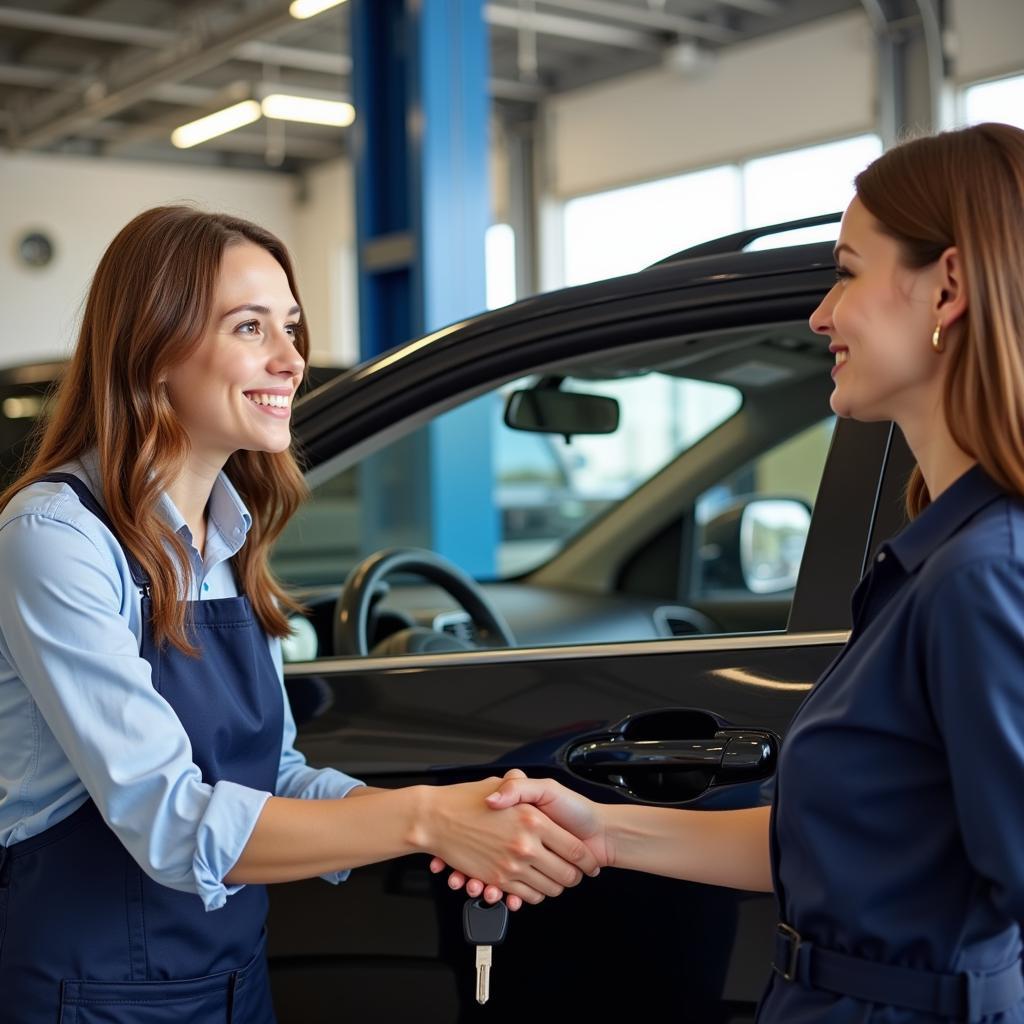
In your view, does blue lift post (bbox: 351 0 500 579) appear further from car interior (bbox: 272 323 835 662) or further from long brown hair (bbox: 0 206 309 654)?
long brown hair (bbox: 0 206 309 654)

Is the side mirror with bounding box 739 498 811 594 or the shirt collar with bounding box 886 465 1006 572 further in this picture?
the side mirror with bounding box 739 498 811 594

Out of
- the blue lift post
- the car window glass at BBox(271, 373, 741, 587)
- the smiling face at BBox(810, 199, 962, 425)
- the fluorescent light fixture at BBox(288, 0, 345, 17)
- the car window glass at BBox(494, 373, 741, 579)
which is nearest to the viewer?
the smiling face at BBox(810, 199, 962, 425)

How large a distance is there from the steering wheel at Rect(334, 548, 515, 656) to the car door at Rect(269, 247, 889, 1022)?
1.18ft

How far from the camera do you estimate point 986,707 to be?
94cm

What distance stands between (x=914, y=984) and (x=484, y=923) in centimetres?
51

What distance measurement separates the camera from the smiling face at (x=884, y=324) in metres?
1.07

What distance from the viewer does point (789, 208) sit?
34.8 feet

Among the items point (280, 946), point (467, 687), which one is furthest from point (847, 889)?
point (280, 946)

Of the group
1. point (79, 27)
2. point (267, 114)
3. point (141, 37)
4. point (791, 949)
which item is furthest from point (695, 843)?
point (141, 37)

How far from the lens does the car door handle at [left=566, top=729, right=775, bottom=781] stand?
1.49 m

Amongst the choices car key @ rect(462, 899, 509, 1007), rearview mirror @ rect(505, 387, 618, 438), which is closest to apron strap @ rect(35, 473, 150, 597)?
car key @ rect(462, 899, 509, 1007)

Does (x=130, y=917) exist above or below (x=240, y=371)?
below

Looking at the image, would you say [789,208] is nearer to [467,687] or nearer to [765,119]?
[765,119]

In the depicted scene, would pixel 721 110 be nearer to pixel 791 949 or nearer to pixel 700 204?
pixel 700 204
